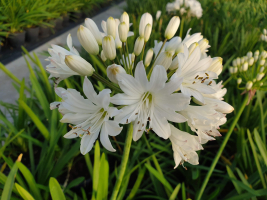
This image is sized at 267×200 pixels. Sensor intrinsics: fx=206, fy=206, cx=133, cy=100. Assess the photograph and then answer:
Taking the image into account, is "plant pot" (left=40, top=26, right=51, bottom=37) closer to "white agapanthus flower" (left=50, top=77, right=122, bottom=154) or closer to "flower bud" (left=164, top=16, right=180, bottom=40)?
"flower bud" (left=164, top=16, right=180, bottom=40)

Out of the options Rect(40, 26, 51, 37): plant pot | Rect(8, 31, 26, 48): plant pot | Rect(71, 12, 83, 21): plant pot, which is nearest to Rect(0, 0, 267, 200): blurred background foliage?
Rect(8, 31, 26, 48): plant pot

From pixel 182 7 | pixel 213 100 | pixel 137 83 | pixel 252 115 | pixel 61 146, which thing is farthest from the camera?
pixel 182 7

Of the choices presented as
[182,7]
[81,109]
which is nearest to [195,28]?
[182,7]

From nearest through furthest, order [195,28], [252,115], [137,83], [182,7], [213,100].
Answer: [137,83] → [213,100] → [252,115] → [195,28] → [182,7]

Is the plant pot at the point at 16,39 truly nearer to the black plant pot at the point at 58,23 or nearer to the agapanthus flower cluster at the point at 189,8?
the black plant pot at the point at 58,23

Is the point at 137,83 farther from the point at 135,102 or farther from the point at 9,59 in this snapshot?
the point at 9,59

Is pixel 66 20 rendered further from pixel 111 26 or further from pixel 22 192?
pixel 22 192
